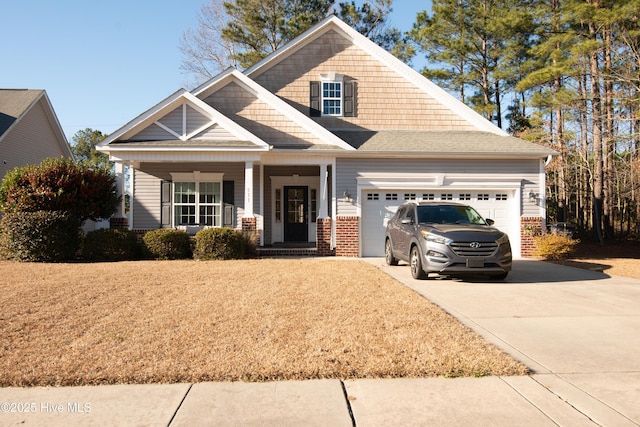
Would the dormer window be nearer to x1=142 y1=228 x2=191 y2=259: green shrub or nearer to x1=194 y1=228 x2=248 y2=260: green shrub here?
x1=194 y1=228 x2=248 y2=260: green shrub

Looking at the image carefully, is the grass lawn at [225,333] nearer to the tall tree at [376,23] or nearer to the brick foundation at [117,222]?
the brick foundation at [117,222]

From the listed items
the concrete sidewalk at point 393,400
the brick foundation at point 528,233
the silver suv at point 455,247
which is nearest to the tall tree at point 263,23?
the brick foundation at point 528,233

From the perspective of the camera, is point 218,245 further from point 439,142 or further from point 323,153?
point 439,142

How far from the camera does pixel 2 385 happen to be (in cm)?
394

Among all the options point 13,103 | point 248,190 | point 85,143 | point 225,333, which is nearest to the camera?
point 225,333

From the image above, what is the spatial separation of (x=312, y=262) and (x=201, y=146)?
15.9 feet

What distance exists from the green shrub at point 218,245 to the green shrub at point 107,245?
202cm

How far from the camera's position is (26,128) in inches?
839

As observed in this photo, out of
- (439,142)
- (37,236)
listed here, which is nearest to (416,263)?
(439,142)

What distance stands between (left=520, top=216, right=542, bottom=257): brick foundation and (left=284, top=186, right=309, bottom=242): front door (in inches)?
292

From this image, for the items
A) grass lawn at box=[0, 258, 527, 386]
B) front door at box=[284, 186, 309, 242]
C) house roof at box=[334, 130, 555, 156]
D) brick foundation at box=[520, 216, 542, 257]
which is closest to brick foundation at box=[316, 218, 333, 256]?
front door at box=[284, 186, 309, 242]

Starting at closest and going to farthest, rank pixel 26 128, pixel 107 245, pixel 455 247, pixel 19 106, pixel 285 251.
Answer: pixel 455 247 < pixel 107 245 < pixel 285 251 < pixel 19 106 < pixel 26 128

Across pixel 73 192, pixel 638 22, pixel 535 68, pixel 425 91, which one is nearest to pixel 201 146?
pixel 73 192

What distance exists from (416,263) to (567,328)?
4041 millimetres
